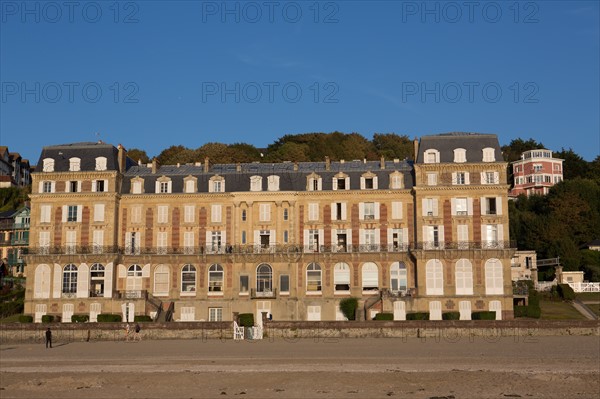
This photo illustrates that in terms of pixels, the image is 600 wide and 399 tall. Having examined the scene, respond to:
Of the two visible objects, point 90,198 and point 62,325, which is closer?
point 62,325

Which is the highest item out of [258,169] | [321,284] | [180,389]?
[258,169]

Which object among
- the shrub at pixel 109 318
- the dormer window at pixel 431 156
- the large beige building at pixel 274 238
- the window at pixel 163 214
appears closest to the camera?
the shrub at pixel 109 318

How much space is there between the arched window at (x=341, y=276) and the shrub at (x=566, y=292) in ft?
61.9

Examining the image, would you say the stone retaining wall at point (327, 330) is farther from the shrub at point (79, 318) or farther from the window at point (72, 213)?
the window at point (72, 213)

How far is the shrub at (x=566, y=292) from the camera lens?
66688 mm

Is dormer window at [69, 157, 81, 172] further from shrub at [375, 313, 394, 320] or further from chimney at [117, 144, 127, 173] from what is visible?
shrub at [375, 313, 394, 320]

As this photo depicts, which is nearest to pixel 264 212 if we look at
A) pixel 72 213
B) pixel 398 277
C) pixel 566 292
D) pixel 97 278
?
pixel 398 277

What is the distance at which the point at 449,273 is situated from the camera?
61.9 m

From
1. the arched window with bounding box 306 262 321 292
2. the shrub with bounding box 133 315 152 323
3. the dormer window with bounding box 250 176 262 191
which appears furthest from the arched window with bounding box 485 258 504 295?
the shrub with bounding box 133 315 152 323

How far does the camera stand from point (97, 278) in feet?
212

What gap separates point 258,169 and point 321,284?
11932 millimetres

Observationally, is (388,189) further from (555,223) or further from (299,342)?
(555,223)

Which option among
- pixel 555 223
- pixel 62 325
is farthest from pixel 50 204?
pixel 555 223

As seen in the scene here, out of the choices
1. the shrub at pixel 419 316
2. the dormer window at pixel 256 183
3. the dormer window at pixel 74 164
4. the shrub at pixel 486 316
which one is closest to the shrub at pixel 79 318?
the dormer window at pixel 74 164
